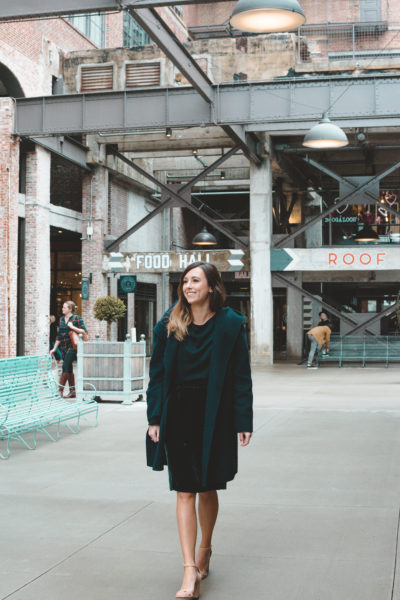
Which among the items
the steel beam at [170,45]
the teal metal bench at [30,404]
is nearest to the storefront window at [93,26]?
the steel beam at [170,45]

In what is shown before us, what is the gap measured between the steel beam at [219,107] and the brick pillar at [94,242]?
4.69 m

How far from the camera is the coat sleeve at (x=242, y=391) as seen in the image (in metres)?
4.61

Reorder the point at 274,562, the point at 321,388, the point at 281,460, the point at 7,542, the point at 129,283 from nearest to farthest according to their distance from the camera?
the point at 274,562, the point at 7,542, the point at 281,460, the point at 321,388, the point at 129,283

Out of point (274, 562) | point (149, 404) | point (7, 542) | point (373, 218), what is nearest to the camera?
point (149, 404)

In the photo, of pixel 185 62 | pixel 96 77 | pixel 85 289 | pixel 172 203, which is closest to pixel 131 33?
pixel 96 77

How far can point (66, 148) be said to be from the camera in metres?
27.1

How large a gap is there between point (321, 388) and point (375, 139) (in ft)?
44.1

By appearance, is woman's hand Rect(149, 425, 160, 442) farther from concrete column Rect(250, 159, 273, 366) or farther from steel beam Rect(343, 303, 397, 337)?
steel beam Rect(343, 303, 397, 337)

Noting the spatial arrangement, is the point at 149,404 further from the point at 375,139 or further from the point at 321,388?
the point at 375,139

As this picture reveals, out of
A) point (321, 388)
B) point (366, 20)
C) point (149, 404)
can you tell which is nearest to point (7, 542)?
point (149, 404)

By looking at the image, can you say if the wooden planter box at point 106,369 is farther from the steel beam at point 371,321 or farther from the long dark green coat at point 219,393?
the steel beam at point 371,321

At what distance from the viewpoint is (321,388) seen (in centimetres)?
1852

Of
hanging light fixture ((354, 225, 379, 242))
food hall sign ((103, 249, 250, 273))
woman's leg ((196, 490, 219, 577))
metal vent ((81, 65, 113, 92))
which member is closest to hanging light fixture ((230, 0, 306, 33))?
woman's leg ((196, 490, 219, 577))

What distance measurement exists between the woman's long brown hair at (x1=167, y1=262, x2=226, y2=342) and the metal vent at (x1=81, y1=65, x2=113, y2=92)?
25904 mm
